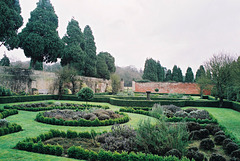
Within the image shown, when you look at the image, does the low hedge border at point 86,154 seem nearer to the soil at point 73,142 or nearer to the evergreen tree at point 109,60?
the soil at point 73,142

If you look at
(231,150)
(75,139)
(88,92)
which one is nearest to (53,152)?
(75,139)

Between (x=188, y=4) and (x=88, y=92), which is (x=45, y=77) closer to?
A: (x=88, y=92)

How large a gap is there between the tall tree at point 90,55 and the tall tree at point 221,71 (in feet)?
57.2

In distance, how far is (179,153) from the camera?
3477 mm

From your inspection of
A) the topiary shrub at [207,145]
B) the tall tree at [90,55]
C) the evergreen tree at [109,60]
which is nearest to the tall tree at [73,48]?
the tall tree at [90,55]

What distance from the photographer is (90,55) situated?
27.8 meters

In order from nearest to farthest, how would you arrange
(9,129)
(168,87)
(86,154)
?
(86,154), (9,129), (168,87)

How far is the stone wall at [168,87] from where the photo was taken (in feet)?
104

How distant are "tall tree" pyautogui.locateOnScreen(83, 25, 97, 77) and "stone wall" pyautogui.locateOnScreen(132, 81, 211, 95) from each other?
10136 millimetres

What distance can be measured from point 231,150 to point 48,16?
72.5 ft

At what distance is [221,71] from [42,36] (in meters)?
18.5

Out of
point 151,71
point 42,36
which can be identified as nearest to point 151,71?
point 151,71

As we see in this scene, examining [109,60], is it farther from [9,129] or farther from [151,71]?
[9,129]

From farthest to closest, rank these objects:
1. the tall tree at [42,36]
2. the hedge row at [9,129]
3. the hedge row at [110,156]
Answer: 1. the tall tree at [42,36]
2. the hedge row at [9,129]
3. the hedge row at [110,156]
